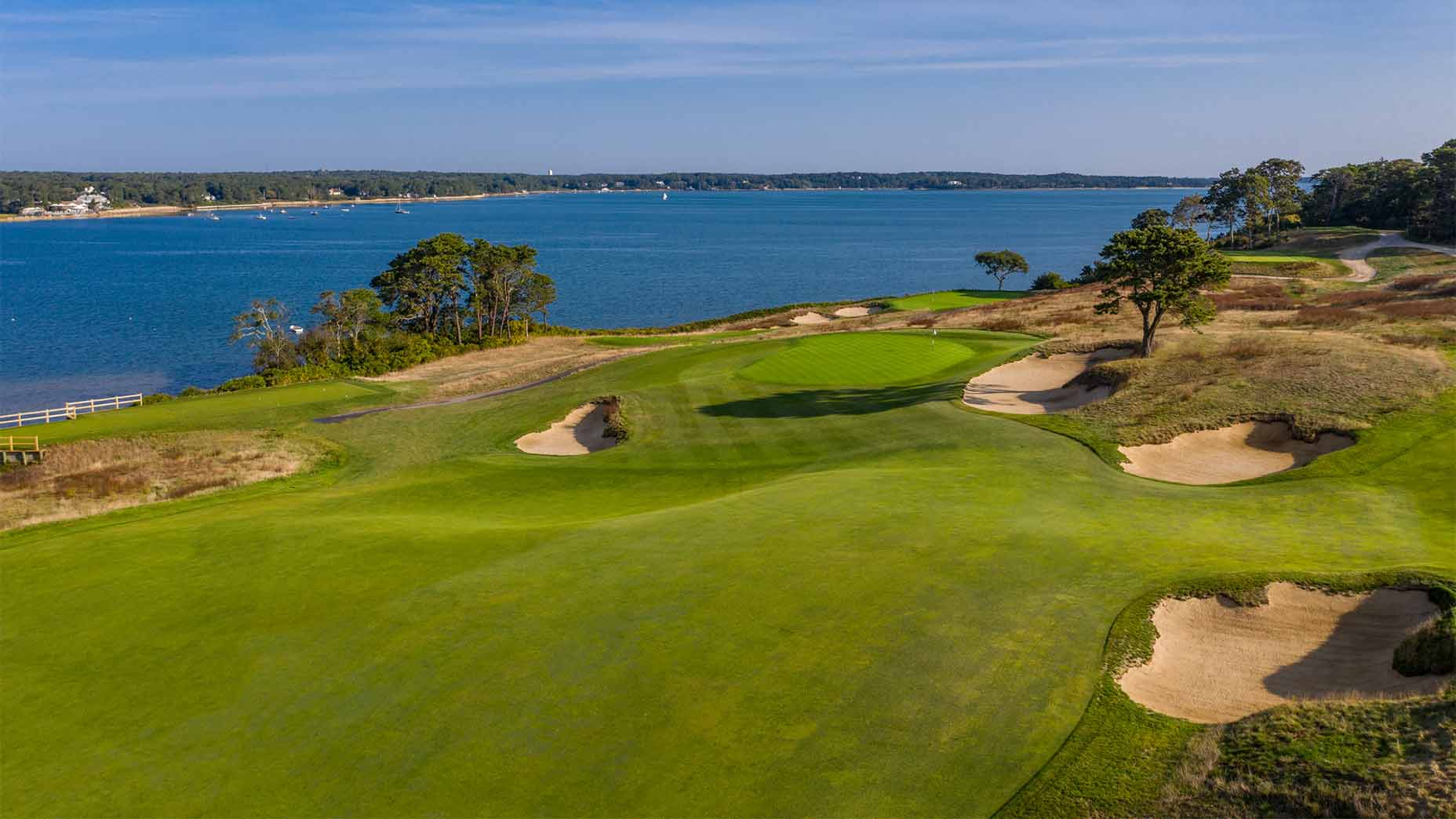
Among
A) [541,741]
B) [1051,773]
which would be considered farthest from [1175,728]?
[541,741]

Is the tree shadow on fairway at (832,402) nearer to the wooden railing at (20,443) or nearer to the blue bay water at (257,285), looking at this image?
the wooden railing at (20,443)

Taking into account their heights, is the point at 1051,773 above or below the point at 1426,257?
below

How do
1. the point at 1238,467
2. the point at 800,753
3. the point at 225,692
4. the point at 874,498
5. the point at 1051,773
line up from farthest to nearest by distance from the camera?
the point at 1238,467, the point at 874,498, the point at 225,692, the point at 800,753, the point at 1051,773

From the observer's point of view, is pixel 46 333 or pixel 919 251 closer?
pixel 46 333

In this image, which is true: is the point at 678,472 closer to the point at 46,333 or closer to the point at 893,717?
the point at 893,717

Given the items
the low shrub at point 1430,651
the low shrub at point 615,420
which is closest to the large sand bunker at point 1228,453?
the low shrub at point 1430,651

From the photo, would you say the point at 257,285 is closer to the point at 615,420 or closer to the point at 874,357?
the point at 615,420

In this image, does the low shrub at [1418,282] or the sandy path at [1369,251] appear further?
the sandy path at [1369,251]
